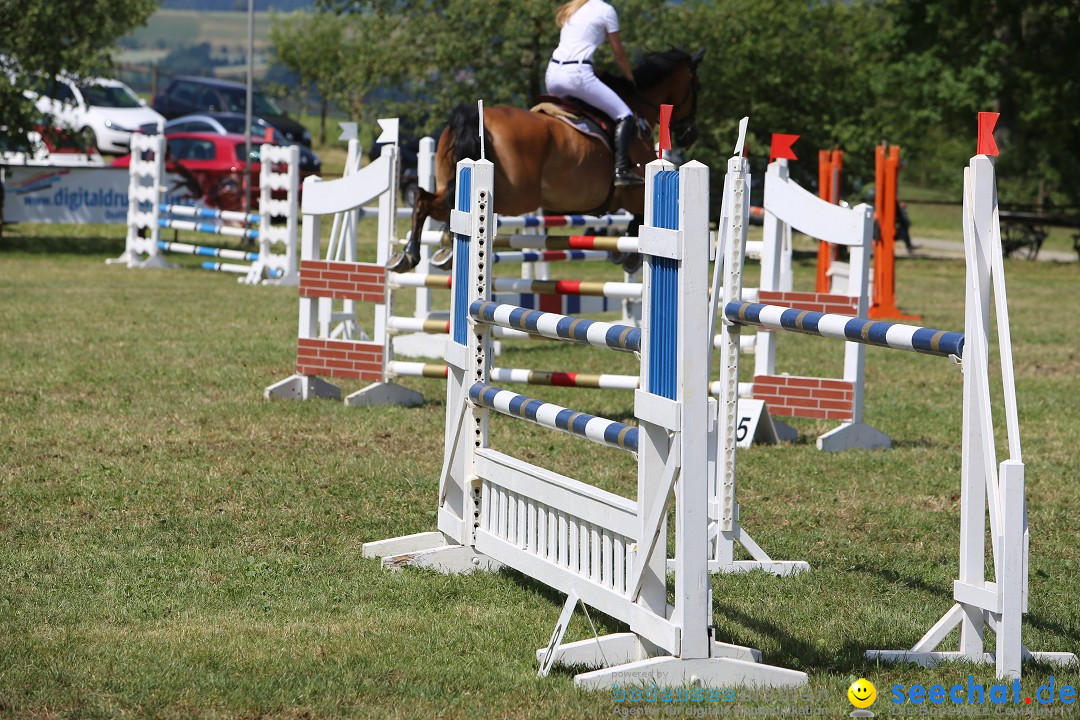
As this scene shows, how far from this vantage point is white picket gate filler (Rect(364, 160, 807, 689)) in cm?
353

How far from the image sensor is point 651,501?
3.68 metres

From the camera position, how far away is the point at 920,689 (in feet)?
11.7

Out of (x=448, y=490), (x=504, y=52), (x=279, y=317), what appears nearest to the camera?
(x=448, y=490)

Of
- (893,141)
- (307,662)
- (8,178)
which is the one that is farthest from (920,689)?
(893,141)

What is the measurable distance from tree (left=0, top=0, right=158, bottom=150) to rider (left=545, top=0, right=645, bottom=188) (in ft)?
39.5

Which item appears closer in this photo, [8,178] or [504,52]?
[8,178]

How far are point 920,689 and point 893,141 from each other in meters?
24.2

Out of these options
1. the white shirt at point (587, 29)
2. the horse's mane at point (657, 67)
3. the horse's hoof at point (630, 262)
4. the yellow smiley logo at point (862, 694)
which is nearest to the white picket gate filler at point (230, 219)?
the horse's mane at point (657, 67)

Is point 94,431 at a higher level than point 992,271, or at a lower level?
lower

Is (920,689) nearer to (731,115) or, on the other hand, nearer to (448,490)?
(448,490)

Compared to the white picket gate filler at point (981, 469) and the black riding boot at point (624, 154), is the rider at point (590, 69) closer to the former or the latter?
the black riding boot at point (624, 154)

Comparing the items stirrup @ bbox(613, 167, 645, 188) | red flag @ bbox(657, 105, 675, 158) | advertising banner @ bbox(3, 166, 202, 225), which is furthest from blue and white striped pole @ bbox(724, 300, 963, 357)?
advertising banner @ bbox(3, 166, 202, 225)

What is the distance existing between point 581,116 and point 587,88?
0.18 meters

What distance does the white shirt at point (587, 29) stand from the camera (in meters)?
8.81
